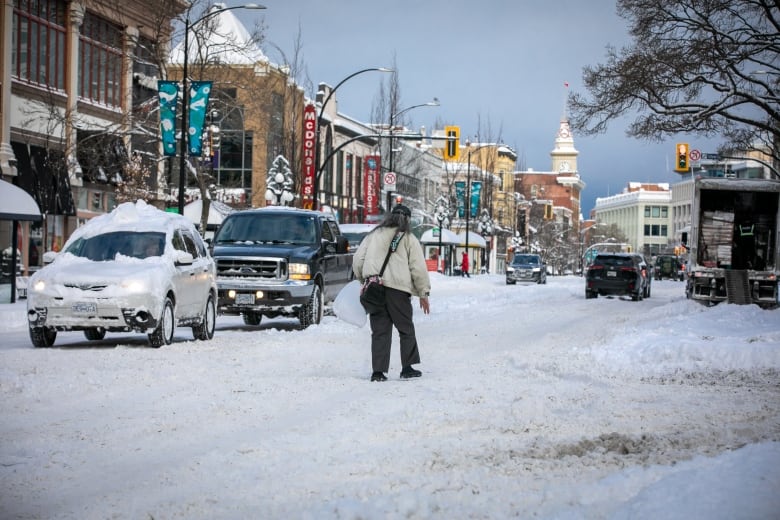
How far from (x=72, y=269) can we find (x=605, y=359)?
7298mm

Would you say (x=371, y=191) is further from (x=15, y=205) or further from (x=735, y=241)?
(x=15, y=205)

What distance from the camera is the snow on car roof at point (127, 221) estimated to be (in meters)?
16.6

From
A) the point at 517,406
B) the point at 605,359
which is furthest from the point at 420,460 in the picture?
the point at 605,359

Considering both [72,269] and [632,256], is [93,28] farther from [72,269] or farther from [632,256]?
[72,269]

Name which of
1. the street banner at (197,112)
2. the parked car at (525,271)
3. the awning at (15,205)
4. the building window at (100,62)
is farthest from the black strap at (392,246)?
the parked car at (525,271)

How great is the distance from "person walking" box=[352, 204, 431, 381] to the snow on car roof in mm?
6230

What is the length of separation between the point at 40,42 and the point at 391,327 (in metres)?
33.3

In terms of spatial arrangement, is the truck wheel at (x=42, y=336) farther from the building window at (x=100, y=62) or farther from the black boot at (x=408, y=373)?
the building window at (x=100, y=62)

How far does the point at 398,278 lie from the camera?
1148 centimetres

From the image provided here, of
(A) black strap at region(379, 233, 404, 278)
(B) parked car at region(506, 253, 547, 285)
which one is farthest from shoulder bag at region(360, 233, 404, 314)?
(B) parked car at region(506, 253, 547, 285)

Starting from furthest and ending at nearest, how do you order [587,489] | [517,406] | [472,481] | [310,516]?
[517,406]
[472,481]
[587,489]
[310,516]

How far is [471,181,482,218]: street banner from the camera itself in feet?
269

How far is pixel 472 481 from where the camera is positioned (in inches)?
243

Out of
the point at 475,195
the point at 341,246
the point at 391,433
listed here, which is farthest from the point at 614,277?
the point at 475,195
